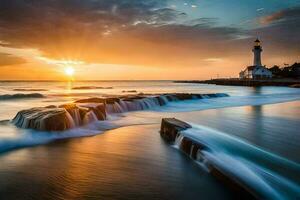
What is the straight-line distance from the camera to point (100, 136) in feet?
30.6

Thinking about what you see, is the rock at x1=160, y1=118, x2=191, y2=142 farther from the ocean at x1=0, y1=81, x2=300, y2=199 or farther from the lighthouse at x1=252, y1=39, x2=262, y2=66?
the lighthouse at x1=252, y1=39, x2=262, y2=66

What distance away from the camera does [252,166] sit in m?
5.73

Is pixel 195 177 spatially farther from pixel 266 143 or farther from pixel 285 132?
pixel 285 132

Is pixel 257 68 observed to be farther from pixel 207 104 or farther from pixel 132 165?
pixel 132 165

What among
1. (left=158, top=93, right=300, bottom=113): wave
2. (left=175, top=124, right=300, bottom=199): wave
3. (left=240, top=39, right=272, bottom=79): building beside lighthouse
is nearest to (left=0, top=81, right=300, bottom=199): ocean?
(left=175, top=124, right=300, bottom=199): wave

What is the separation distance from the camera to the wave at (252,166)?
464 cm

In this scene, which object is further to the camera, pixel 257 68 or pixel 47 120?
pixel 257 68

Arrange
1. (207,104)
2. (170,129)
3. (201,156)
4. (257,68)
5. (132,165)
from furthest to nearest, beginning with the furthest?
(257,68), (207,104), (170,129), (201,156), (132,165)

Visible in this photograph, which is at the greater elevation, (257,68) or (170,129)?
(257,68)

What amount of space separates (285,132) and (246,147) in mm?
3188

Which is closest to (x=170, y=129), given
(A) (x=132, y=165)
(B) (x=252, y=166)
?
(A) (x=132, y=165)

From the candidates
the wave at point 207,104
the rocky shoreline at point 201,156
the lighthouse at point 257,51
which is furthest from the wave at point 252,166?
the lighthouse at point 257,51

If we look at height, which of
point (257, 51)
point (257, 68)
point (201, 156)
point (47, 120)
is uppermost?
Answer: point (257, 51)

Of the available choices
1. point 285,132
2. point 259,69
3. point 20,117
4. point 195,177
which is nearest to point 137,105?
point 20,117
